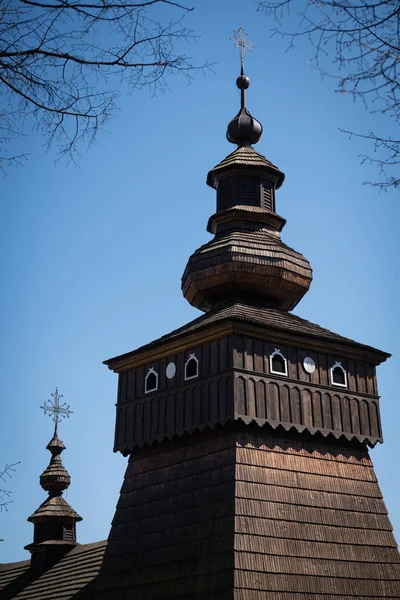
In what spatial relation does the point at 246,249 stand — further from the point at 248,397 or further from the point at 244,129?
the point at 244,129

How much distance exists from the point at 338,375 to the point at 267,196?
21.3ft

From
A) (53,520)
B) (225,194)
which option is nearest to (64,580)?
(53,520)

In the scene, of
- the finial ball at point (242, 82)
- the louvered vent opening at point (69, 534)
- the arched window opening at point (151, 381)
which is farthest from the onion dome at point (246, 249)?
the louvered vent opening at point (69, 534)

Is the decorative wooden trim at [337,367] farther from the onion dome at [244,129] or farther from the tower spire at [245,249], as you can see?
the onion dome at [244,129]

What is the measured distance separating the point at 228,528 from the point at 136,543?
142 inches

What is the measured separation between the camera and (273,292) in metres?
24.7

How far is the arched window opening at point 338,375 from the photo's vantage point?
22.9 m

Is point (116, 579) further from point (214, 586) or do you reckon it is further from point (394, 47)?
point (394, 47)

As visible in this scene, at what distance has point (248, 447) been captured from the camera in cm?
2061

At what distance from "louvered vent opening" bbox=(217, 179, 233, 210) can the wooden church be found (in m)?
0.71

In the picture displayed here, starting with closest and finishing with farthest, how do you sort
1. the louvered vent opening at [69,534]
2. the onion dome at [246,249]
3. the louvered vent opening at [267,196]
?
1. the onion dome at [246,249]
2. the louvered vent opening at [267,196]
3. the louvered vent opening at [69,534]

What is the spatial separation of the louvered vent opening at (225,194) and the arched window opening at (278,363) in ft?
20.6

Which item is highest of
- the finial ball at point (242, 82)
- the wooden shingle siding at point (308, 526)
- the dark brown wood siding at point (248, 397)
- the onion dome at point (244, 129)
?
the finial ball at point (242, 82)

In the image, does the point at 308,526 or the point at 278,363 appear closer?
the point at 308,526
